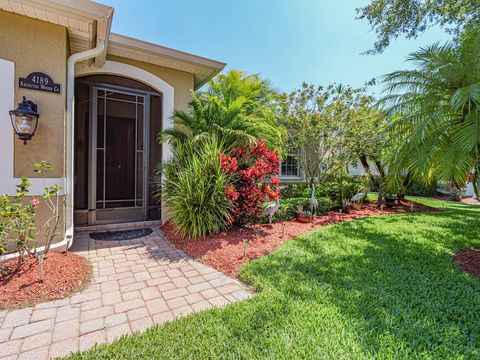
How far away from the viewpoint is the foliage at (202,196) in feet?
16.4

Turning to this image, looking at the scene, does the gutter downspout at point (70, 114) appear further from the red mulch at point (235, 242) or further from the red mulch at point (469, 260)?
the red mulch at point (469, 260)

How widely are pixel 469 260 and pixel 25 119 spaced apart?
8.00m

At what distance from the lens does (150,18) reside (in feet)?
24.9

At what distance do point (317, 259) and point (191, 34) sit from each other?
9430 millimetres

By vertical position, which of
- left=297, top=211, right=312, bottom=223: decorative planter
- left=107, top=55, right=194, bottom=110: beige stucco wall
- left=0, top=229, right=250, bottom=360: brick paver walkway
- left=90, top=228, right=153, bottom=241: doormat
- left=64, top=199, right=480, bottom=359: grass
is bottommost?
left=0, top=229, right=250, bottom=360: brick paver walkway

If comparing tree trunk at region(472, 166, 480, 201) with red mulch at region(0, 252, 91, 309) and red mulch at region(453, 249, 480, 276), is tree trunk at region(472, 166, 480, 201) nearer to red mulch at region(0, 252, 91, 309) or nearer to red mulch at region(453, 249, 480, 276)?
red mulch at region(453, 249, 480, 276)

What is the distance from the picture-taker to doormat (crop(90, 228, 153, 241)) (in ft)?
17.3

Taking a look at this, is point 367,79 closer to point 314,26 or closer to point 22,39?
point 314,26

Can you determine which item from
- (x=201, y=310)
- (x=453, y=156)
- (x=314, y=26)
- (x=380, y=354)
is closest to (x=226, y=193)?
(x=201, y=310)

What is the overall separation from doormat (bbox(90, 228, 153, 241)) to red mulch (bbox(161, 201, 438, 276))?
0.49 metres

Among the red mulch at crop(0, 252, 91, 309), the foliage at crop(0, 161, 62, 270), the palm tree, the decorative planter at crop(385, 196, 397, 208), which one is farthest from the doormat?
the decorative planter at crop(385, 196, 397, 208)

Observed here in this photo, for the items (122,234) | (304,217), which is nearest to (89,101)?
(122,234)

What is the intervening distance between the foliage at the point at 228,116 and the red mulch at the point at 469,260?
15.0 feet

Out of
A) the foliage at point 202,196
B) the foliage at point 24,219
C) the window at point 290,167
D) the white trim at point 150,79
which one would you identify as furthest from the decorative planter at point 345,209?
the foliage at point 24,219
